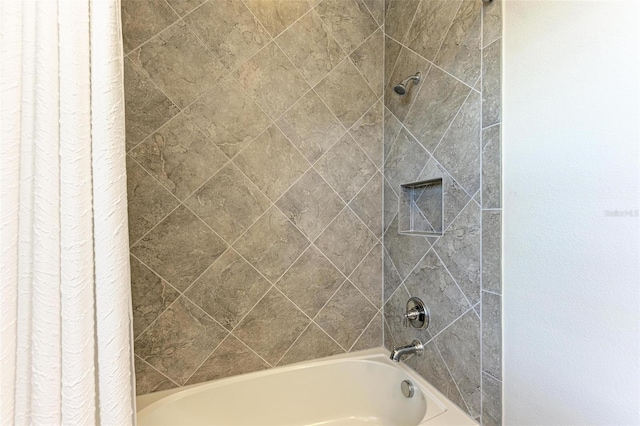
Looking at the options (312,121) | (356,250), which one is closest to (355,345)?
(356,250)

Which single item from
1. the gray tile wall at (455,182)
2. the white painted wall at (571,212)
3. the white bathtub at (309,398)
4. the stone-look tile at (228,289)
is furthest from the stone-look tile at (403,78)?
the white bathtub at (309,398)

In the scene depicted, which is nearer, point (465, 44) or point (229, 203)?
point (465, 44)

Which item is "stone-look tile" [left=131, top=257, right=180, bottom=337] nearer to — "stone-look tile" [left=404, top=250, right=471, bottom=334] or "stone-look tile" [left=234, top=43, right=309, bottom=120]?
"stone-look tile" [left=234, top=43, right=309, bottom=120]

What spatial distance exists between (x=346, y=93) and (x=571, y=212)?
1215mm

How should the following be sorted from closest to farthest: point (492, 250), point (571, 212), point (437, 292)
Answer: point (571, 212)
point (492, 250)
point (437, 292)

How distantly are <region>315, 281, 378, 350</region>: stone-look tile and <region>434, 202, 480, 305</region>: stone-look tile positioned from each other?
0.60 m

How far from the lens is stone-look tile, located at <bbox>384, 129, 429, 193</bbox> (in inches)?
56.1

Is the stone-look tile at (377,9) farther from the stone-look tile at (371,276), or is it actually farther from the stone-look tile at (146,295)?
the stone-look tile at (146,295)

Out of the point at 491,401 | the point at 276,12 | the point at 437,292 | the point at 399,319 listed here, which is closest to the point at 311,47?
the point at 276,12

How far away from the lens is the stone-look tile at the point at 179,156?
1.35 meters

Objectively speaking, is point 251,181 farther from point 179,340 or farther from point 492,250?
point 492,250

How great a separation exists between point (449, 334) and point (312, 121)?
119 cm

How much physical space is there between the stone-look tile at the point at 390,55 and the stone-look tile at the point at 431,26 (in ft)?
0.35

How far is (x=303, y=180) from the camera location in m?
1.57
